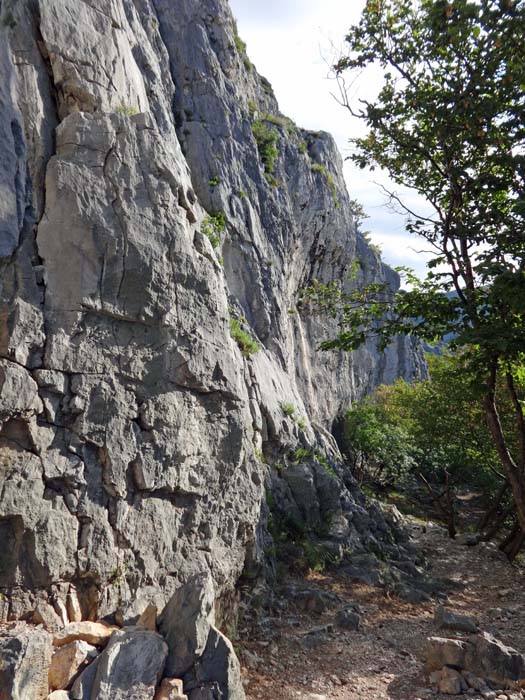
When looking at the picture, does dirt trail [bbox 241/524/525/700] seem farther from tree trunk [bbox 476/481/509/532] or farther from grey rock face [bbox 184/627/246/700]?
tree trunk [bbox 476/481/509/532]

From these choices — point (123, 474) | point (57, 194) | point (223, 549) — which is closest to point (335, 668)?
point (223, 549)

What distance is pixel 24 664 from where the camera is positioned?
17.9 ft

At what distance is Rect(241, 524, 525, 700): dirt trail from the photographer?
7.81m

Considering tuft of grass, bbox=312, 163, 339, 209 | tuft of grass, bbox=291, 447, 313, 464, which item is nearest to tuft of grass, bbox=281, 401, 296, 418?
tuft of grass, bbox=291, 447, 313, 464

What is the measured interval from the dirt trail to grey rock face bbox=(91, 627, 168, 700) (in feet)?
6.65

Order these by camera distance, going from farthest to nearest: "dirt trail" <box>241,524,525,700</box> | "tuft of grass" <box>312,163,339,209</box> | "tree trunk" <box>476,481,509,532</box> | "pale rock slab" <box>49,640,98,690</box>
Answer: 1. "tuft of grass" <box>312,163,339,209</box>
2. "tree trunk" <box>476,481,509,532</box>
3. "dirt trail" <box>241,524,525,700</box>
4. "pale rock slab" <box>49,640,98,690</box>

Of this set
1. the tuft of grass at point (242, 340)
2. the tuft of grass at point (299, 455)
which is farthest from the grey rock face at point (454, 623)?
the tuft of grass at point (242, 340)

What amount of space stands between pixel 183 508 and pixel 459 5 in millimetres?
9191

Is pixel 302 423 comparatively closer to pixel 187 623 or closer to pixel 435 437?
pixel 435 437

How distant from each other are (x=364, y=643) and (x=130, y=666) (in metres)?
5.17

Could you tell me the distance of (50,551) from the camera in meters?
6.78

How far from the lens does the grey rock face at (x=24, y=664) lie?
5293mm

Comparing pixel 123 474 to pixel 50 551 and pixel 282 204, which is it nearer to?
pixel 50 551

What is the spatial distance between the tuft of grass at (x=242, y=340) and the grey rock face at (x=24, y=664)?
9227 mm
